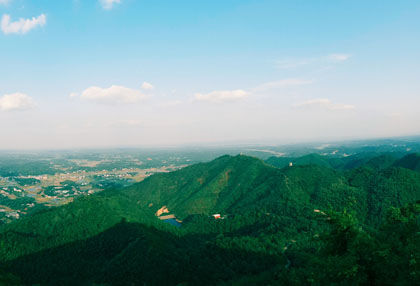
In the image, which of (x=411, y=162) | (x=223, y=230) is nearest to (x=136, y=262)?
(x=223, y=230)

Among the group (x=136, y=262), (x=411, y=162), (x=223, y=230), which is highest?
(x=411, y=162)

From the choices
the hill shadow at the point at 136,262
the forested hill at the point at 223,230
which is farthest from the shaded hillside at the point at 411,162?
the hill shadow at the point at 136,262

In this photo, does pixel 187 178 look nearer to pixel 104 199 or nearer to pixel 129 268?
pixel 104 199

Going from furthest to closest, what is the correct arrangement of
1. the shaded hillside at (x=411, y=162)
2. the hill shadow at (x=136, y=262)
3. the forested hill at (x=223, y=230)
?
the shaded hillside at (x=411, y=162) → the hill shadow at (x=136, y=262) → the forested hill at (x=223, y=230)

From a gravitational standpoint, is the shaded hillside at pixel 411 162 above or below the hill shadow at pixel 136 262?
above

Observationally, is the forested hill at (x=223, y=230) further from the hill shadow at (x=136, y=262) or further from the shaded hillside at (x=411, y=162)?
the shaded hillside at (x=411, y=162)

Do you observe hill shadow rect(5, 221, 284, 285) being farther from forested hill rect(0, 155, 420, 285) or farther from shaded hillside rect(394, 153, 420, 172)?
shaded hillside rect(394, 153, 420, 172)

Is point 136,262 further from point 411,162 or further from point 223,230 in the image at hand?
point 411,162

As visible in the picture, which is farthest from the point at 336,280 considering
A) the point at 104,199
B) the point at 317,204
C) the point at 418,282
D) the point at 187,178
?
the point at 187,178

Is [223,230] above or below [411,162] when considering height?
below

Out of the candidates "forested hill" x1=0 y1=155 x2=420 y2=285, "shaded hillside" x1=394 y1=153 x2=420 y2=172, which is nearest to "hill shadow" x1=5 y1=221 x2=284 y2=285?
"forested hill" x1=0 y1=155 x2=420 y2=285
